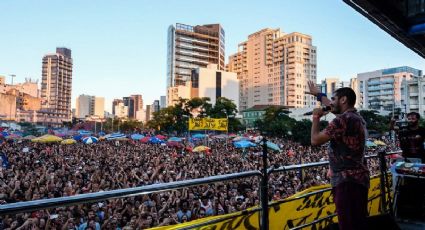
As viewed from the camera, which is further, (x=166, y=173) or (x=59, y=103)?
(x=59, y=103)

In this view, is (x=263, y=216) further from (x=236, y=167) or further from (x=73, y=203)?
(x=236, y=167)

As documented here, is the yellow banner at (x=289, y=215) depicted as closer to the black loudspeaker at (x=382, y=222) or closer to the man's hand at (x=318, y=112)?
the black loudspeaker at (x=382, y=222)

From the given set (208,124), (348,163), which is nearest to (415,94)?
→ (208,124)

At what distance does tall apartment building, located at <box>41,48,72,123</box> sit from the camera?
6629 inches

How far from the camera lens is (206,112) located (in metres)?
59.9

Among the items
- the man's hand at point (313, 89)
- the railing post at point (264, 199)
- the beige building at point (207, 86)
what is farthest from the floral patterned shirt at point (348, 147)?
the beige building at point (207, 86)

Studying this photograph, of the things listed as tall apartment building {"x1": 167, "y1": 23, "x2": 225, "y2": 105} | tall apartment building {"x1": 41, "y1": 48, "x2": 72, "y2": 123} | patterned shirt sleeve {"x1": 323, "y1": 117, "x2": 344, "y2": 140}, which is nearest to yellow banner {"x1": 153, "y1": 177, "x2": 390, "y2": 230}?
patterned shirt sleeve {"x1": 323, "y1": 117, "x2": 344, "y2": 140}

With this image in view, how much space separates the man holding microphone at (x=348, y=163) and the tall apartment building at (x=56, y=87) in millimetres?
178576

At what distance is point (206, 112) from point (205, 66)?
6551 cm

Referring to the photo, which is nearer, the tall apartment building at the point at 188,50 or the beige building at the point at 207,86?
the beige building at the point at 207,86

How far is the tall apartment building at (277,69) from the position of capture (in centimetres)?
13212

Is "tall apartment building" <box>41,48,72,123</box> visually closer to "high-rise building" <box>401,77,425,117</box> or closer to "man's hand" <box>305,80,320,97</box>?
"high-rise building" <box>401,77,425,117</box>

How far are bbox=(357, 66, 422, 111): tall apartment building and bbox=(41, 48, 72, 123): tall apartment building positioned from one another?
13488 cm

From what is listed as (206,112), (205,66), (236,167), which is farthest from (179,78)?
(236,167)
